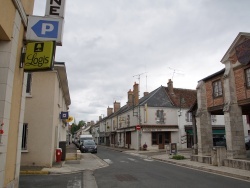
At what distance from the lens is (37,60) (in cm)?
605

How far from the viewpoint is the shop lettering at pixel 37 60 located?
595cm

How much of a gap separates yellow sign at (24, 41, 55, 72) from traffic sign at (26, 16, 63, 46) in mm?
312

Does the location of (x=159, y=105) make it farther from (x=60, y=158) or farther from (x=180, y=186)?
(x=180, y=186)

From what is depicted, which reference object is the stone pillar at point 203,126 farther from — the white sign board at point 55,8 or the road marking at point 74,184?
the white sign board at point 55,8

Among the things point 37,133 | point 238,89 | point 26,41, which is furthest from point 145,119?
point 26,41

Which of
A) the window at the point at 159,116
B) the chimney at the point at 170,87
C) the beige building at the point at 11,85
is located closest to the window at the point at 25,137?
the beige building at the point at 11,85

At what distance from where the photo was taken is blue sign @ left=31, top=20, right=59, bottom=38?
6.43 metres

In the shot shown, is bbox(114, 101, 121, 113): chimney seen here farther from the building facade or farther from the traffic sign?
the traffic sign

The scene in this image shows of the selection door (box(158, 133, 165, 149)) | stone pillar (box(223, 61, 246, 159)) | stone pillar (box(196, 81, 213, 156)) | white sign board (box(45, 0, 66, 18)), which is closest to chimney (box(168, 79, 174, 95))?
door (box(158, 133, 165, 149))

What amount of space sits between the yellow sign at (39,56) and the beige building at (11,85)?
268 millimetres

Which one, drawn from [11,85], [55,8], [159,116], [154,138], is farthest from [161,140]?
[11,85]

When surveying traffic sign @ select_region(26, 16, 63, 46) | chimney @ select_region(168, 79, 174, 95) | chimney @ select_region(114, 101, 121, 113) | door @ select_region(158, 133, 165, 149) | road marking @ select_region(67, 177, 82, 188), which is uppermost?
chimney @ select_region(168, 79, 174, 95)

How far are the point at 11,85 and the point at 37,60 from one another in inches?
34.0

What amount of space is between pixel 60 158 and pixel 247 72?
A: 1276 cm
